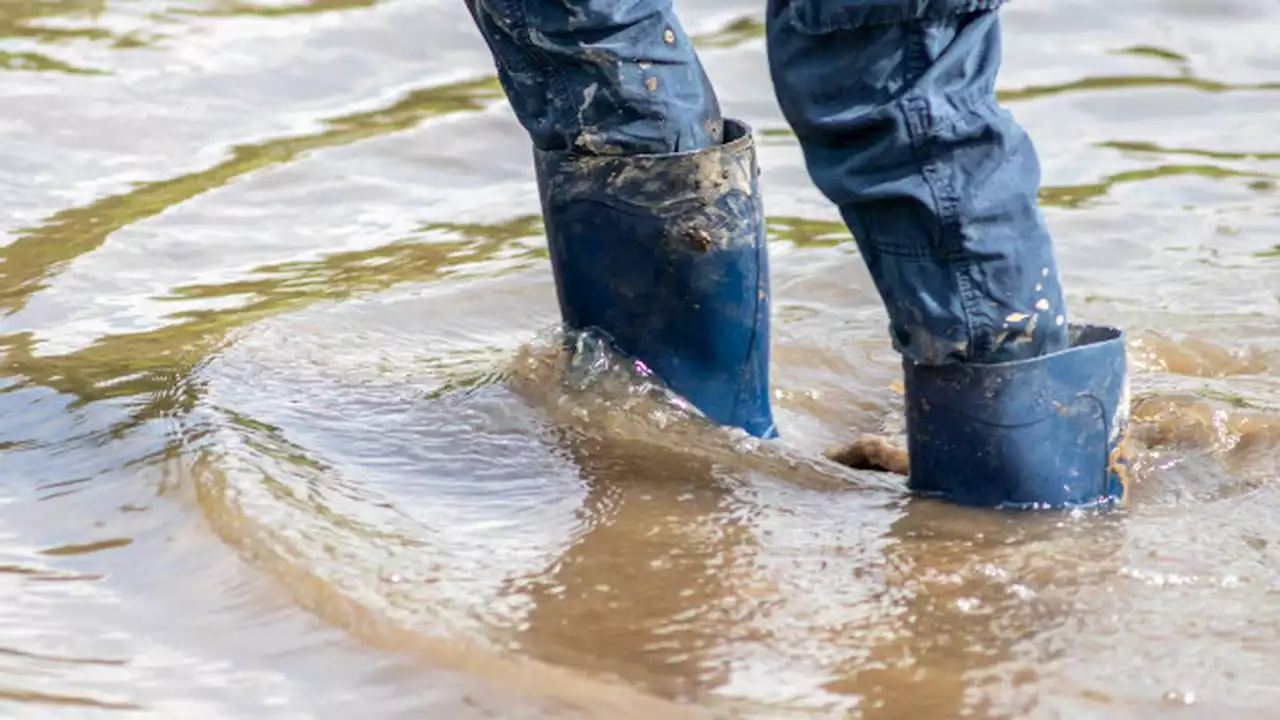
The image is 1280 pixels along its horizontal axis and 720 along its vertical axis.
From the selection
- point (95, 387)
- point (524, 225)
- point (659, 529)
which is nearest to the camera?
point (659, 529)

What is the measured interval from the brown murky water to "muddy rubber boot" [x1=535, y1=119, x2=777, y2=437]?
0.29 ft

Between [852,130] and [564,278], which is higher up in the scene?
[852,130]

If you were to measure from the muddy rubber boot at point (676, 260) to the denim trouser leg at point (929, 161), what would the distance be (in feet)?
1.08

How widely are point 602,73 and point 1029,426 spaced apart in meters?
0.72

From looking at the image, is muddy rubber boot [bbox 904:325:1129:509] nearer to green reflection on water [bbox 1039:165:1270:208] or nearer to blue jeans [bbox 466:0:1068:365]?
blue jeans [bbox 466:0:1068:365]

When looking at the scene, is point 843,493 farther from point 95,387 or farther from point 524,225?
point 524,225

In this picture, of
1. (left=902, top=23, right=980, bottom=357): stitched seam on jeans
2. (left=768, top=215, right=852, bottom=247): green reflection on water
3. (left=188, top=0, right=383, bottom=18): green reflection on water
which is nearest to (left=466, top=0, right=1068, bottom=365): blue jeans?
(left=902, top=23, right=980, bottom=357): stitched seam on jeans

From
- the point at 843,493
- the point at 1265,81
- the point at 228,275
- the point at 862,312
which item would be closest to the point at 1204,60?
the point at 1265,81

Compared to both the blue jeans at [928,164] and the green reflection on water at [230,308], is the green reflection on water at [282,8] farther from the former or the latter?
the blue jeans at [928,164]

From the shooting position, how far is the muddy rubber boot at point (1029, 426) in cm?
212

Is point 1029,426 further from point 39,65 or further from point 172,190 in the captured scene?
point 39,65

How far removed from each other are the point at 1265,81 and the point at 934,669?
3.71 meters

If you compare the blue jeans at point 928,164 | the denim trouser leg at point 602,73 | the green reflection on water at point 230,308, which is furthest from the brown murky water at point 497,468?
the denim trouser leg at point 602,73

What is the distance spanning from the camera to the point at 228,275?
11.7ft
